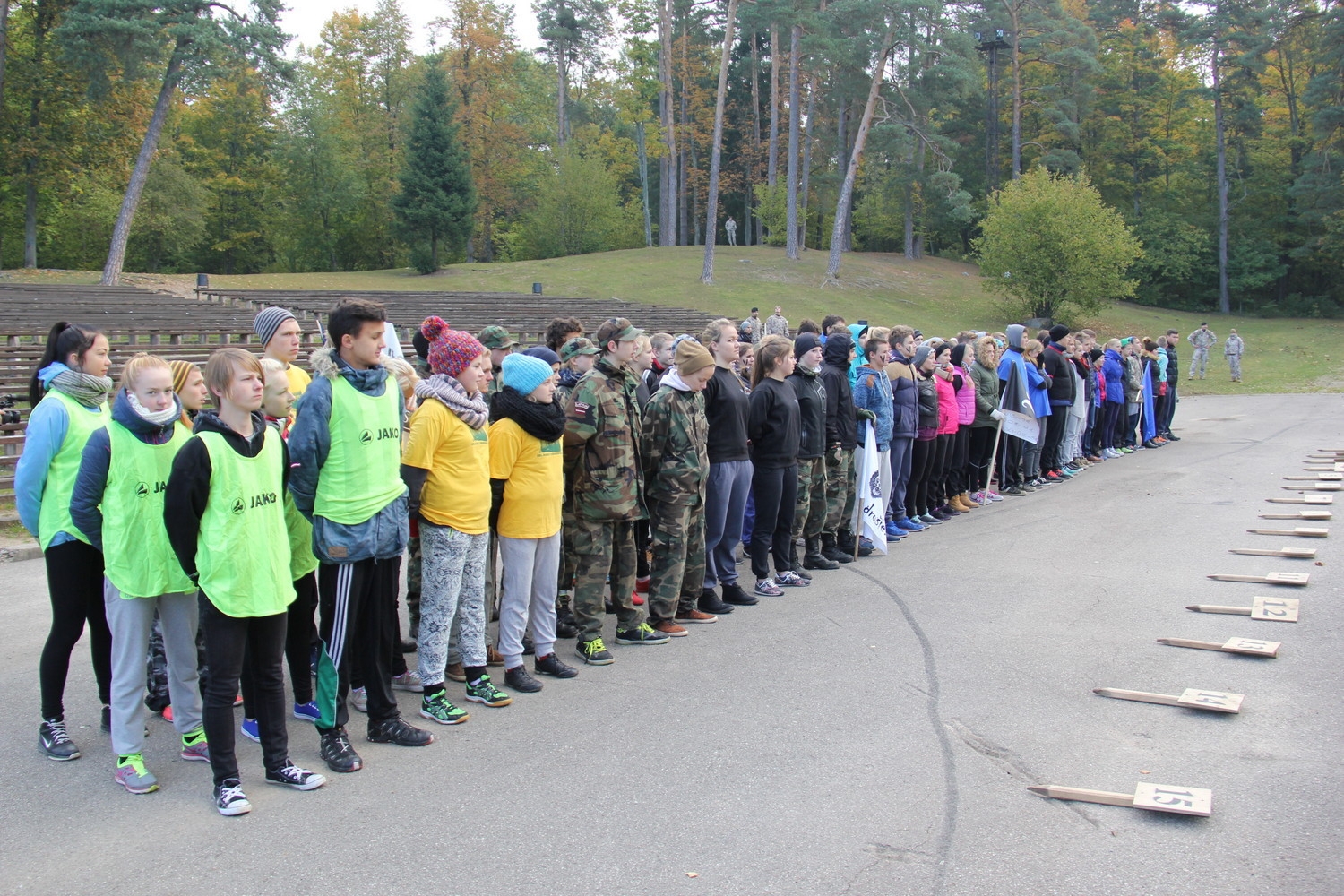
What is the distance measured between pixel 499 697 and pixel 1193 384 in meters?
31.3

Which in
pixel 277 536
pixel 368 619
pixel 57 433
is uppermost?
pixel 57 433

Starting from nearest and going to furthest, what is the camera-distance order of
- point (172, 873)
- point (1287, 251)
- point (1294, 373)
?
point (172, 873)
point (1294, 373)
point (1287, 251)

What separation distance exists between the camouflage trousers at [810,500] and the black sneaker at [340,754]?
4406 mm

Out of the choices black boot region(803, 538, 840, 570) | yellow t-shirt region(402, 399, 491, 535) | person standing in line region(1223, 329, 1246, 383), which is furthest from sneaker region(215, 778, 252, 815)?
person standing in line region(1223, 329, 1246, 383)

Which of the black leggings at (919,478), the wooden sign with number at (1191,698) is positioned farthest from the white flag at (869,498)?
the wooden sign with number at (1191,698)

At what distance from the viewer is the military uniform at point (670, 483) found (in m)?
6.64

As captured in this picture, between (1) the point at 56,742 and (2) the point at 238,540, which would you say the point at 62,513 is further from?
(2) the point at 238,540

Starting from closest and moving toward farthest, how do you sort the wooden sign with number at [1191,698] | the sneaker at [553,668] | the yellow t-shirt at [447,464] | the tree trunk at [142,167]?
the yellow t-shirt at [447,464] → the wooden sign with number at [1191,698] → the sneaker at [553,668] → the tree trunk at [142,167]

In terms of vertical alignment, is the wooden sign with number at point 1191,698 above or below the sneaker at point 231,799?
below

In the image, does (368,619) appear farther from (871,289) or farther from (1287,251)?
(1287,251)

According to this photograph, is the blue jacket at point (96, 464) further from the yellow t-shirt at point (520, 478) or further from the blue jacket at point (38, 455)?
the yellow t-shirt at point (520, 478)

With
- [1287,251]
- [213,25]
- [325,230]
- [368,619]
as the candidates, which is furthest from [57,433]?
[1287,251]

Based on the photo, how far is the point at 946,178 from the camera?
45.5 meters

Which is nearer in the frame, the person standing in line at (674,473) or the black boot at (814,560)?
the person standing in line at (674,473)
